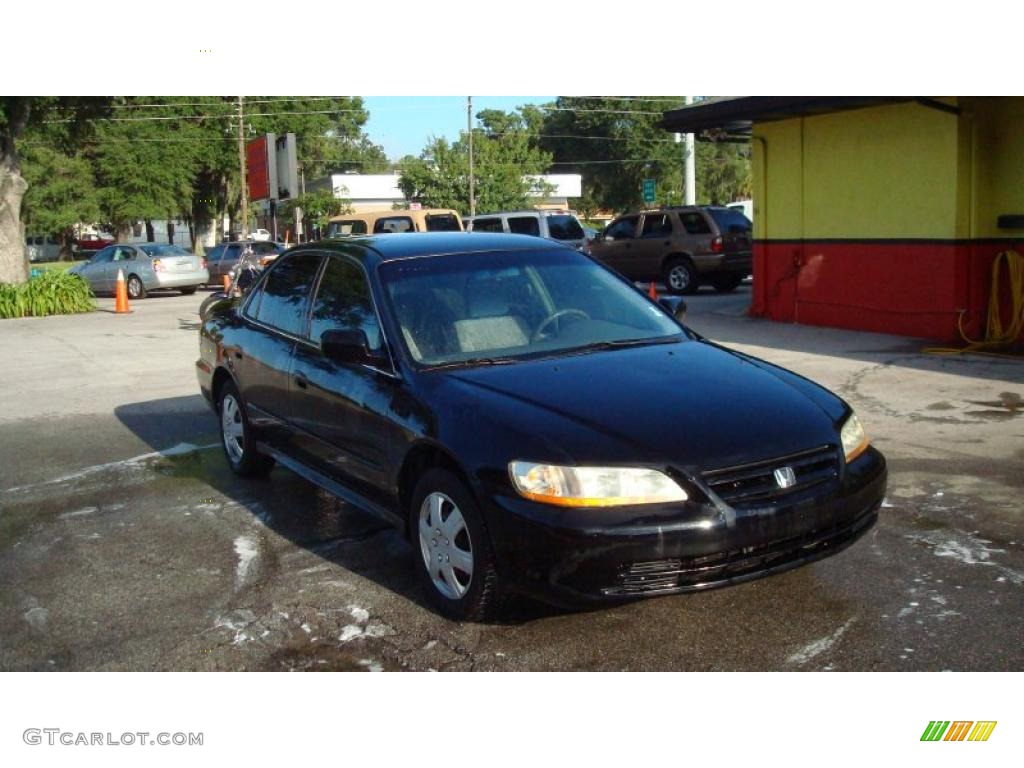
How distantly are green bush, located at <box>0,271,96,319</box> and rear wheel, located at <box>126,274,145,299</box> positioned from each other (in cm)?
457

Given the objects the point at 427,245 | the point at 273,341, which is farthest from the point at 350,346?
the point at 273,341

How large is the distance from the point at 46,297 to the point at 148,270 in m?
5.42

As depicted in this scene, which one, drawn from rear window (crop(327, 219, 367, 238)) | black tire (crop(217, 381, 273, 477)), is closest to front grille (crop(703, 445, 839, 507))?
black tire (crop(217, 381, 273, 477))

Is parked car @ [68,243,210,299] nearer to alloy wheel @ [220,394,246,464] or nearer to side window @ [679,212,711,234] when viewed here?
side window @ [679,212,711,234]

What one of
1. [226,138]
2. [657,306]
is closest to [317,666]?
[657,306]

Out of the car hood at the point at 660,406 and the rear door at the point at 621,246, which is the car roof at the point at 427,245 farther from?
the rear door at the point at 621,246

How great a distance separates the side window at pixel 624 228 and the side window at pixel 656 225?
34 centimetres

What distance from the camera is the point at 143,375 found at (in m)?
12.4

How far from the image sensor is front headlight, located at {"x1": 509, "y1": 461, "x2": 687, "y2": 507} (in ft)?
13.2

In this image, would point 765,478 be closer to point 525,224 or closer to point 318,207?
point 525,224
